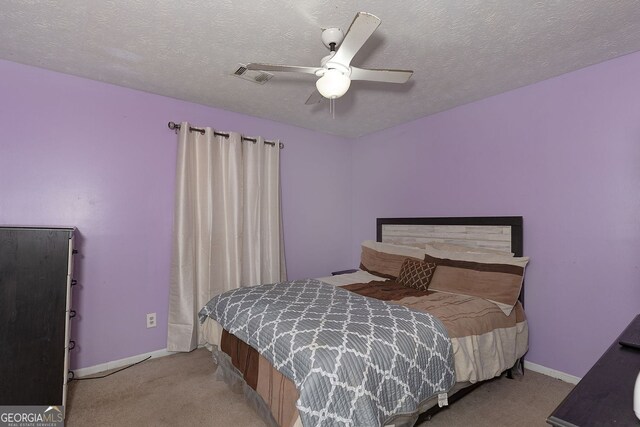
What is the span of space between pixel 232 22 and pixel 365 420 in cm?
222

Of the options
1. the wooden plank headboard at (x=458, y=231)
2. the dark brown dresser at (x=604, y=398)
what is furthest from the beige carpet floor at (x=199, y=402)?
the dark brown dresser at (x=604, y=398)

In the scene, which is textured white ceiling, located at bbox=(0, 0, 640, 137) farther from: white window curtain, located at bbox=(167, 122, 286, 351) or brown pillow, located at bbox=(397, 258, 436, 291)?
brown pillow, located at bbox=(397, 258, 436, 291)

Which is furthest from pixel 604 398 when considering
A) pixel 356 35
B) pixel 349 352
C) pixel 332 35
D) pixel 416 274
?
pixel 416 274

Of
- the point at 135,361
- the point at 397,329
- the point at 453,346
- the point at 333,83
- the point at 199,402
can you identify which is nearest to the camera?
the point at 333,83

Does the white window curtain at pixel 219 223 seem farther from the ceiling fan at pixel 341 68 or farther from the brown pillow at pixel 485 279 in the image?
the brown pillow at pixel 485 279

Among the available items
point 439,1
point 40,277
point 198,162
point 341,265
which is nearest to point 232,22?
point 439,1

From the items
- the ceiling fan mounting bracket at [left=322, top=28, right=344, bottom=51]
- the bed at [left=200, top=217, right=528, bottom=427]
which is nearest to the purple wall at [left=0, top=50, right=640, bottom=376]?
the bed at [left=200, top=217, right=528, bottom=427]

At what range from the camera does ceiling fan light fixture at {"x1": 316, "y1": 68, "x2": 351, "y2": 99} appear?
1.67 m

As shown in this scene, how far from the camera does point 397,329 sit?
1.78m

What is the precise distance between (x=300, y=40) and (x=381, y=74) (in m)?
0.61

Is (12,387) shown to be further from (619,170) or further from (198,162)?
(619,170)

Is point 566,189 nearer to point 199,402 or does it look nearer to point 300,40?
point 300,40

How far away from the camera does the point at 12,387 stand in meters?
1.83

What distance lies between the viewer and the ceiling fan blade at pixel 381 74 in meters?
1.82
